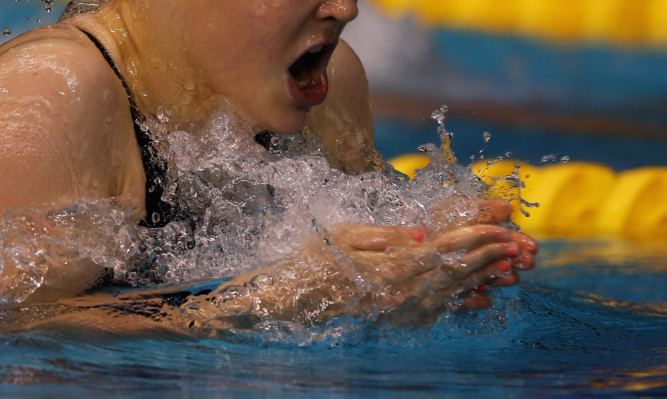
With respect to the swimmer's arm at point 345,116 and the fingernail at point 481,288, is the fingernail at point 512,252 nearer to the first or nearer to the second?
the fingernail at point 481,288

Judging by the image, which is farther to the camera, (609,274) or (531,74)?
(531,74)

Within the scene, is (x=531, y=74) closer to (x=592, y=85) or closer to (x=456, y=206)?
(x=592, y=85)

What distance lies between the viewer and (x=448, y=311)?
51.6 inches

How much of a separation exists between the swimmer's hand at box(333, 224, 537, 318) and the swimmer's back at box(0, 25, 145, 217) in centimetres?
36

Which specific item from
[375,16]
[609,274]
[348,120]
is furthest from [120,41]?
[375,16]

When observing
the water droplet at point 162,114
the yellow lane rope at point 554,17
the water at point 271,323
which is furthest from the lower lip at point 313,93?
the yellow lane rope at point 554,17

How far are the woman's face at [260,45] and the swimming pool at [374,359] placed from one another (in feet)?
1.38

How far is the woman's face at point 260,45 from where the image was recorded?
143cm

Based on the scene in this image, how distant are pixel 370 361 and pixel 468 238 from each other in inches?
8.5

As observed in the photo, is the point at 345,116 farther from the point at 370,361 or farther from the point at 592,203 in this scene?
the point at 592,203

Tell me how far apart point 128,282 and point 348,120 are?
25.7 inches

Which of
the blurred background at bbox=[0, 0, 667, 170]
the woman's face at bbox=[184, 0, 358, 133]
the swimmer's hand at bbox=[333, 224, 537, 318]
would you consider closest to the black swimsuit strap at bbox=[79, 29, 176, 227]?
the woman's face at bbox=[184, 0, 358, 133]

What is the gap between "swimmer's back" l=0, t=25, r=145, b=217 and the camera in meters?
1.21

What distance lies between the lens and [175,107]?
1499 millimetres
